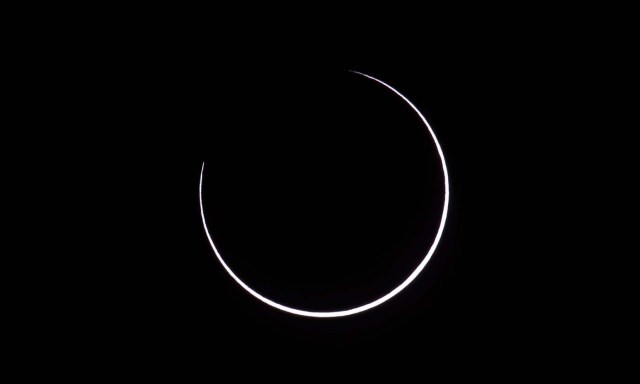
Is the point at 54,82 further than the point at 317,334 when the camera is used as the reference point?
Yes

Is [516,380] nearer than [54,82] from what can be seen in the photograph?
Yes

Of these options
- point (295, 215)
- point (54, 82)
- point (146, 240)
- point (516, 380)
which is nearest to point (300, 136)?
point (295, 215)

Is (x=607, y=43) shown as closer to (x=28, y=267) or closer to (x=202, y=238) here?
(x=202, y=238)

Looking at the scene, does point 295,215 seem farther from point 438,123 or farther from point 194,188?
point 438,123

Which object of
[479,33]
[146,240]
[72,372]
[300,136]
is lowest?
[72,372]

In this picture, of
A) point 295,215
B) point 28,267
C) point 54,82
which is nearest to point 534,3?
point 295,215

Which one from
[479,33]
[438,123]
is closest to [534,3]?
[479,33]

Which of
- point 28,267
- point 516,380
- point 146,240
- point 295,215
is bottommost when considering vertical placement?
point 516,380

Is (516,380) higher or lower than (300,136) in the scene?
lower

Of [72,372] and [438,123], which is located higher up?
[438,123]
